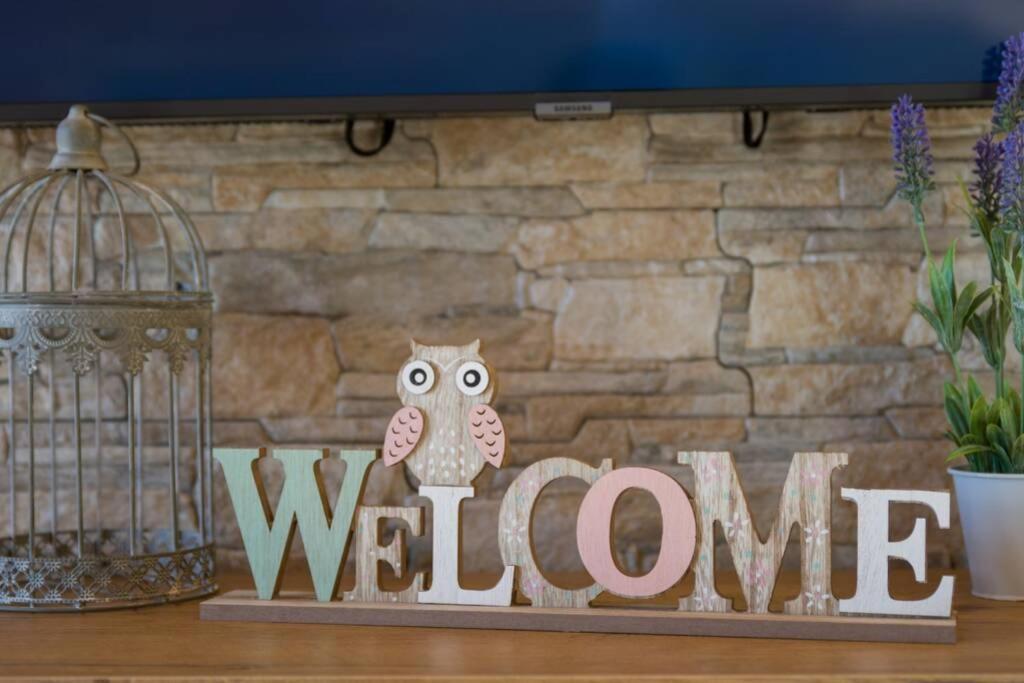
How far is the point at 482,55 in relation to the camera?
55.7 inches

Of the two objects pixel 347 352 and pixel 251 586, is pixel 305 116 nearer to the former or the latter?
pixel 347 352

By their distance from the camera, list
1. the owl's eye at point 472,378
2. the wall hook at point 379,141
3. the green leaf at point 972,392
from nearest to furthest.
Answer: the owl's eye at point 472,378, the green leaf at point 972,392, the wall hook at point 379,141

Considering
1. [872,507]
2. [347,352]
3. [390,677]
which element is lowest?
[390,677]

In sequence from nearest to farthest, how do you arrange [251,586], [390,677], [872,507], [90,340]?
[390,677], [872,507], [90,340], [251,586]

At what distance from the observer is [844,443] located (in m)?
1.48

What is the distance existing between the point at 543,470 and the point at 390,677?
0.29 metres

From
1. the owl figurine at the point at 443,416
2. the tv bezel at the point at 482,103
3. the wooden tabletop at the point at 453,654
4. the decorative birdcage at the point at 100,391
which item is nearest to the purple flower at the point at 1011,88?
the tv bezel at the point at 482,103

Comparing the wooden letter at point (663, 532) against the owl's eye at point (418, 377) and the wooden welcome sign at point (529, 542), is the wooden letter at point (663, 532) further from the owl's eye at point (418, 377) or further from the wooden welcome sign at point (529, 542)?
the owl's eye at point (418, 377)

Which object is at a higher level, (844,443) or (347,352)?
(347,352)

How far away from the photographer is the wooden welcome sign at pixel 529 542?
1.09m

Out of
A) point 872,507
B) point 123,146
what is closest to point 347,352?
point 123,146

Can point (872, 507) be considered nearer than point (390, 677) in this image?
No

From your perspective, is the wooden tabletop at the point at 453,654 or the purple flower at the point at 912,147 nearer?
the wooden tabletop at the point at 453,654

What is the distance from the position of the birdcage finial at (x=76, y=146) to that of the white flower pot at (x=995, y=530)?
1120 millimetres
